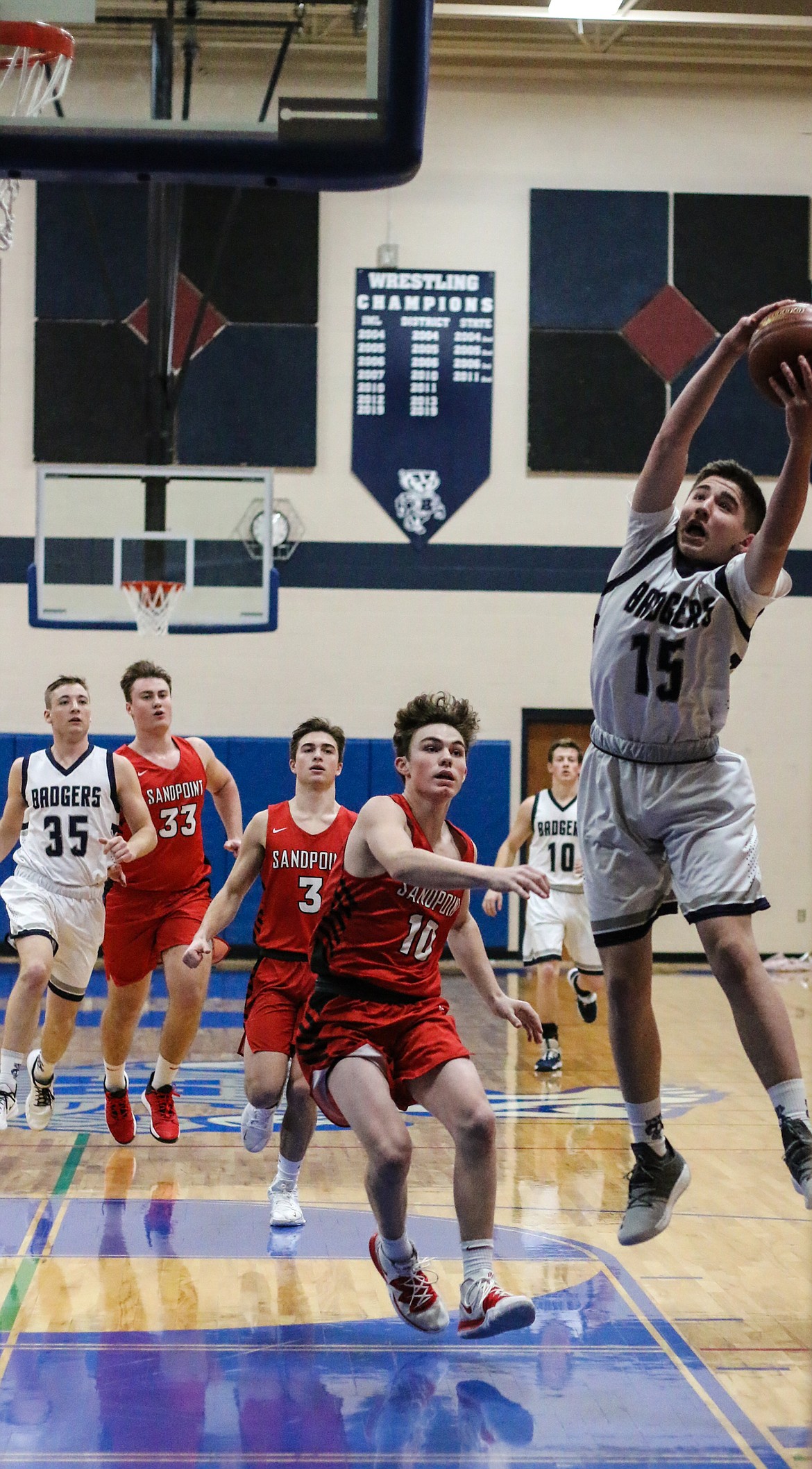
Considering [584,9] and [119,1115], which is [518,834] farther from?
[584,9]

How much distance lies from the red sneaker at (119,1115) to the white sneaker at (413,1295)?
289 centimetres

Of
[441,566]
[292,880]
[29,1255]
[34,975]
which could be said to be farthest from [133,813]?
[441,566]

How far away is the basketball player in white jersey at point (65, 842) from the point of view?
22.3 ft

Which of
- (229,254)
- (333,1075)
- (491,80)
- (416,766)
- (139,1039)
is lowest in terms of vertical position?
(139,1039)

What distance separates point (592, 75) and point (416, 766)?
11.6m

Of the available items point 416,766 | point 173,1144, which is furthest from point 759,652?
point 416,766

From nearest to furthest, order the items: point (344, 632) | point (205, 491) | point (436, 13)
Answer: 1. point (205, 491)
2. point (436, 13)
3. point (344, 632)

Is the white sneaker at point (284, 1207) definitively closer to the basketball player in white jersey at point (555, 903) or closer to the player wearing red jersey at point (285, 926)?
the player wearing red jersey at point (285, 926)

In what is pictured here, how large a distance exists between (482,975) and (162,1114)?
271cm

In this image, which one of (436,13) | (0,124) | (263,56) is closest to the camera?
(0,124)

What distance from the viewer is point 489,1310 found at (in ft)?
13.1

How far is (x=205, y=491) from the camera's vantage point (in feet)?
34.8

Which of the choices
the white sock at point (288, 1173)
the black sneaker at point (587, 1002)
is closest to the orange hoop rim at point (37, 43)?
the white sock at point (288, 1173)

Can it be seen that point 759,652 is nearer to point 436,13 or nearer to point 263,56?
point 436,13
